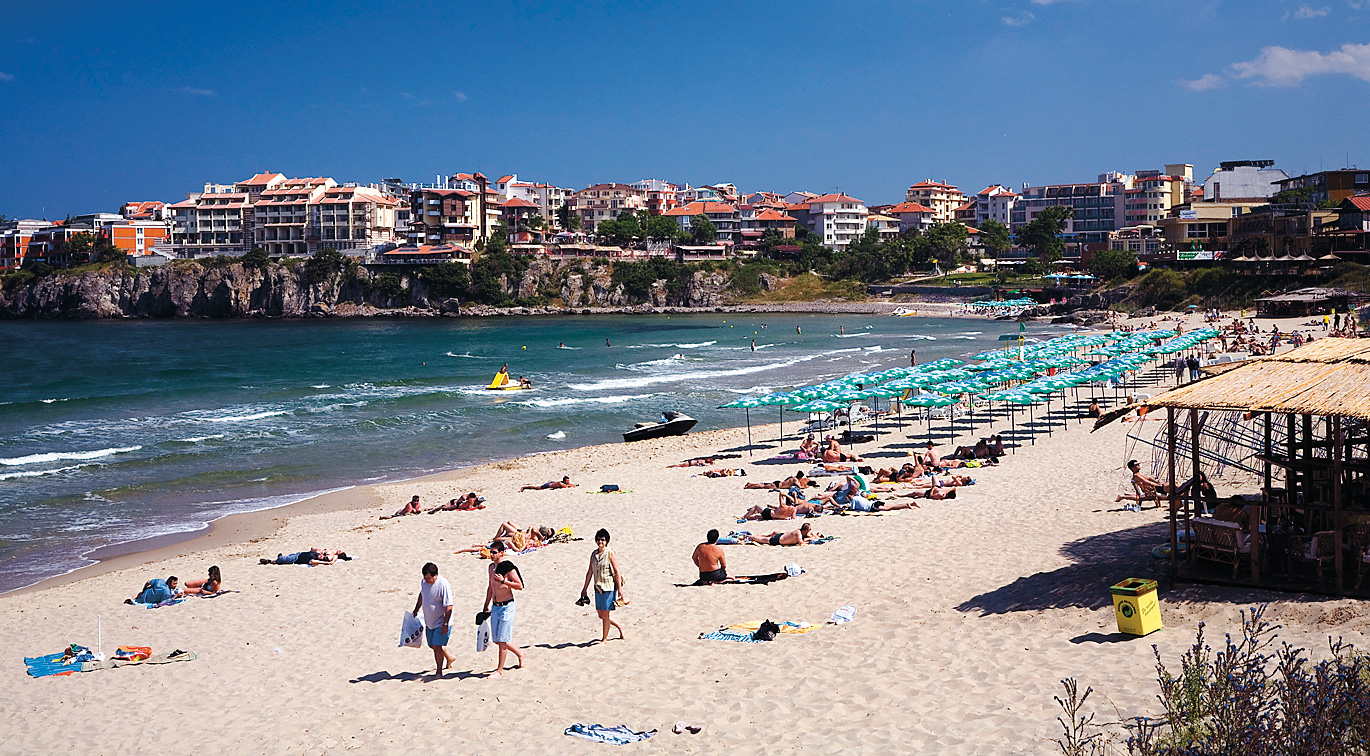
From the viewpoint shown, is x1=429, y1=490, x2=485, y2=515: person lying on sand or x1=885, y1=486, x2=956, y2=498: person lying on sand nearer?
x1=885, y1=486, x2=956, y2=498: person lying on sand

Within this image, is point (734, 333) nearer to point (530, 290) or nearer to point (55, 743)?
point (530, 290)

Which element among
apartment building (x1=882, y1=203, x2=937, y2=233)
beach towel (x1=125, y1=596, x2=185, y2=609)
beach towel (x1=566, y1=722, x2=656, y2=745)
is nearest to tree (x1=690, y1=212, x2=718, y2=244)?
apartment building (x1=882, y1=203, x2=937, y2=233)

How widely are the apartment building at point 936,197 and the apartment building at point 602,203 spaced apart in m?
39.3

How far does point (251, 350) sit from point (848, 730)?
6680 centimetres

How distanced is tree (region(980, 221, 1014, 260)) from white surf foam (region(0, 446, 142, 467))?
103m

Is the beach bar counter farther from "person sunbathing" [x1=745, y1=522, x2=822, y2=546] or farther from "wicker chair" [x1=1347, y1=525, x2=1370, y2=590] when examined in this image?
"person sunbathing" [x1=745, y1=522, x2=822, y2=546]

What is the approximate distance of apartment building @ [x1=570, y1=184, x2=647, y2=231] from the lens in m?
143

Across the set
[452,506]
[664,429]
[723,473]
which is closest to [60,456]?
[452,506]

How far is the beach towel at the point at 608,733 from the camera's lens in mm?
7215

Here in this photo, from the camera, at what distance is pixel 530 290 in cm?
11256

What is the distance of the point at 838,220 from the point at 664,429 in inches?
4284

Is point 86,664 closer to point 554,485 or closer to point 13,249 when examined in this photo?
point 554,485

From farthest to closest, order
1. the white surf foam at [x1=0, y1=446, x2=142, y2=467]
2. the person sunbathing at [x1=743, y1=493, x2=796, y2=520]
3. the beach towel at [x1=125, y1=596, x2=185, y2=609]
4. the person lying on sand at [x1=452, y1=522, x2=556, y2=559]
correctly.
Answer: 1. the white surf foam at [x1=0, y1=446, x2=142, y2=467]
2. the person sunbathing at [x1=743, y1=493, x2=796, y2=520]
3. the person lying on sand at [x1=452, y1=522, x2=556, y2=559]
4. the beach towel at [x1=125, y1=596, x2=185, y2=609]

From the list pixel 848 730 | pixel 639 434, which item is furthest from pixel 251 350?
pixel 848 730
